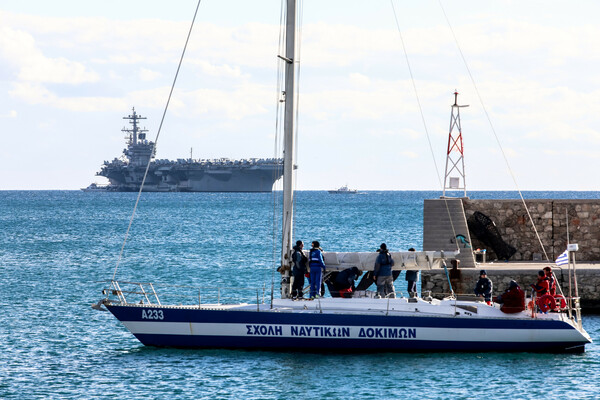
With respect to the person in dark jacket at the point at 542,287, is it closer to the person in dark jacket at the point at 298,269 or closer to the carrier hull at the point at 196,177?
the person in dark jacket at the point at 298,269

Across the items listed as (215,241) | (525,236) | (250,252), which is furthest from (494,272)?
(215,241)

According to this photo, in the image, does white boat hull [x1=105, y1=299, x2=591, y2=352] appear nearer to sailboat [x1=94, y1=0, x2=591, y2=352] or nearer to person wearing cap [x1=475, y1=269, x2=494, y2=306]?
sailboat [x1=94, y1=0, x2=591, y2=352]

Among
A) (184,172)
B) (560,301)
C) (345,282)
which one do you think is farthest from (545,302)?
(184,172)

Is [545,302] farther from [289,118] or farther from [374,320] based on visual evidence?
[289,118]

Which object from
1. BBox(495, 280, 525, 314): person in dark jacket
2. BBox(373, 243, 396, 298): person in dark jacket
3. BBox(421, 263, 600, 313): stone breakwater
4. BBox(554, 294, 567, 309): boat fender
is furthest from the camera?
BBox(421, 263, 600, 313): stone breakwater

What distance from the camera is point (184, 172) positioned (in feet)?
605

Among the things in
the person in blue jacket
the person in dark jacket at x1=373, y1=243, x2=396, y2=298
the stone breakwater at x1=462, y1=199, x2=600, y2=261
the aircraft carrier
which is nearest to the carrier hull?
the aircraft carrier

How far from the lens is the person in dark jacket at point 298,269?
693 inches

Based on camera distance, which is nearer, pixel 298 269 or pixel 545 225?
pixel 298 269

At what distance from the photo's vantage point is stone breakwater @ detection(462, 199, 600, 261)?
26.3 m

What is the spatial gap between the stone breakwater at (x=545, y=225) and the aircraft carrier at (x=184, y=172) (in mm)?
143633

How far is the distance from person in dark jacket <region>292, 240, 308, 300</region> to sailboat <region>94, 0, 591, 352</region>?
19 cm

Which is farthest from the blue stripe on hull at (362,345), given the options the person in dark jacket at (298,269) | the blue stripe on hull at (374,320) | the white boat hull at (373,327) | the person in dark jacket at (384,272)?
the person in dark jacket at (384,272)

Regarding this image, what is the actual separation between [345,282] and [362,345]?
4.68 feet
